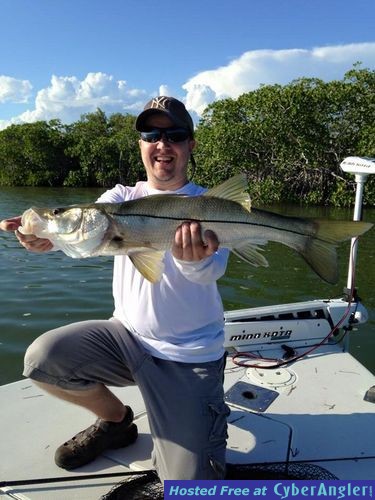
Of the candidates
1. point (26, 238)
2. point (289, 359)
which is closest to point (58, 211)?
point (26, 238)

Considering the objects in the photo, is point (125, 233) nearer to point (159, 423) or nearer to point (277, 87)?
point (159, 423)

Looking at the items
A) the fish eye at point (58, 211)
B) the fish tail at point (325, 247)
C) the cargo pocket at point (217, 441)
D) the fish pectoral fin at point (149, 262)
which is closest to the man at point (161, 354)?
the cargo pocket at point (217, 441)

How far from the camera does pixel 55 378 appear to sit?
9.09 ft

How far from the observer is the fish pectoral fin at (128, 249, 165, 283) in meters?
2.54

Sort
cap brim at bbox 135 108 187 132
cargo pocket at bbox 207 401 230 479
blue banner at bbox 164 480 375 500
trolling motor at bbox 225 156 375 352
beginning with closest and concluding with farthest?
blue banner at bbox 164 480 375 500
cargo pocket at bbox 207 401 230 479
cap brim at bbox 135 108 187 132
trolling motor at bbox 225 156 375 352

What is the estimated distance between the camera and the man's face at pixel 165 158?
3.07 m

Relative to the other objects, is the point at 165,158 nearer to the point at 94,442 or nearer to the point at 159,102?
the point at 159,102

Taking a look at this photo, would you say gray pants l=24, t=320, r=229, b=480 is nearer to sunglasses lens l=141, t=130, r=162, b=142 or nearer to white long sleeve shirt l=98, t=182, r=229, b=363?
white long sleeve shirt l=98, t=182, r=229, b=363

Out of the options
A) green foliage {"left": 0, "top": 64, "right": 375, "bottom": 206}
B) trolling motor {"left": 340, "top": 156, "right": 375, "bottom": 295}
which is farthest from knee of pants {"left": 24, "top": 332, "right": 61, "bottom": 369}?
green foliage {"left": 0, "top": 64, "right": 375, "bottom": 206}

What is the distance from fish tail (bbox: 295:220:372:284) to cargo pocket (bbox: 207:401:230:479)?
1.00 meters

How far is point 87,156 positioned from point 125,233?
159ft

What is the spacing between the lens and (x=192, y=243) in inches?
99.2

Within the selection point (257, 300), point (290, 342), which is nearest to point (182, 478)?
point (290, 342)

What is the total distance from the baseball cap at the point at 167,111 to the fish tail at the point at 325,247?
1191 mm
